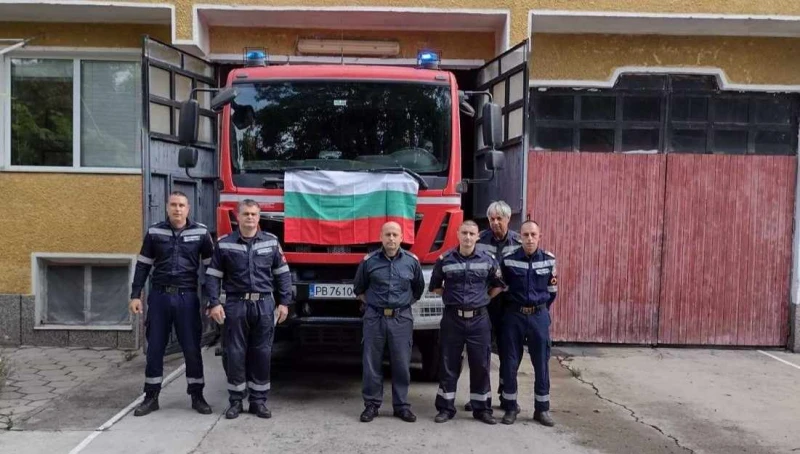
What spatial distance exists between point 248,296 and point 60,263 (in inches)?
171

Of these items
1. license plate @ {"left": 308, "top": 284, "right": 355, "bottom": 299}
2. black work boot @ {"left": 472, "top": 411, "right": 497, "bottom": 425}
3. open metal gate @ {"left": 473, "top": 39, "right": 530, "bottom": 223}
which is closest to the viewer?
black work boot @ {"left": 472, "top": 411, "right": 497, "bottom": 425}

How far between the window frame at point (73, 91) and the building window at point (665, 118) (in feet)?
17.1

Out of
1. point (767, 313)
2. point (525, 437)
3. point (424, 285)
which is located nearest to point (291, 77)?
point (424, 285)

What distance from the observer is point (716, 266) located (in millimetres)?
9133

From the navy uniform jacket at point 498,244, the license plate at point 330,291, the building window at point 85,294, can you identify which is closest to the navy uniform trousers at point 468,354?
the navy uniform jacket at point 498,244

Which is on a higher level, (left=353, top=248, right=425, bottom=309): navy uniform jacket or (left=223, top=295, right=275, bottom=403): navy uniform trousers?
(left=353, top=248, right=425, bottom=309): navy uniform jacket

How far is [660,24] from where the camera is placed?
8.59 meters

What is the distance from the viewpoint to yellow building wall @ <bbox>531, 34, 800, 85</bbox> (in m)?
8.98

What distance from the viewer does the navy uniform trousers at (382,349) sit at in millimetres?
5707

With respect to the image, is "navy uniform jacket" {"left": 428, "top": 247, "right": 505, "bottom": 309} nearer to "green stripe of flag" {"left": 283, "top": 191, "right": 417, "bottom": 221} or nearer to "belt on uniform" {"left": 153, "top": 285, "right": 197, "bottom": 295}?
"green stripe of flag" {"left": 283, "top": 191, "right": 417, "bottom": 221}

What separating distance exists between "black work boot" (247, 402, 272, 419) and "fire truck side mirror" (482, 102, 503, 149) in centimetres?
304

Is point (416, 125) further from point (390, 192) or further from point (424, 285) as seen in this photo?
point (424, 285)

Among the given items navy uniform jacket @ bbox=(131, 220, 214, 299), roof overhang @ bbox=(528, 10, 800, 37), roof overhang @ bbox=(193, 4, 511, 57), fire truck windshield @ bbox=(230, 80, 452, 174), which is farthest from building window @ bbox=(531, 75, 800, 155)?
navy uniform jacket @ bbox=(131, 220, 214, 299)

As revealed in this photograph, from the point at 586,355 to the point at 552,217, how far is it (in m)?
1.76
